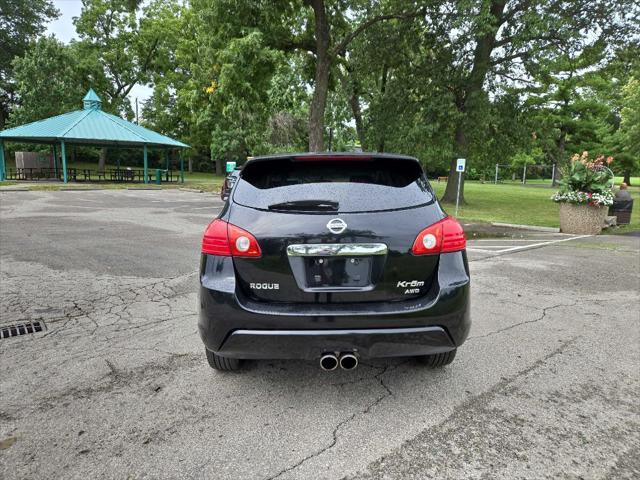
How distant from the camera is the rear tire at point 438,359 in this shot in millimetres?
3122

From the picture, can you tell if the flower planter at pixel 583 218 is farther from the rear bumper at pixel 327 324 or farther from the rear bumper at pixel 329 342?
the rear bumper at pixel 329 342

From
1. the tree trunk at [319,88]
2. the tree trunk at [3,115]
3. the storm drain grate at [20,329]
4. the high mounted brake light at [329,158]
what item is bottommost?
the storm drain grate at [20,329]

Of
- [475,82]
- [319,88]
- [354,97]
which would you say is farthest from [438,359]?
[354,97]

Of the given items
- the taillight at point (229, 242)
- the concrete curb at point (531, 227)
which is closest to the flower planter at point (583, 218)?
the concrete curb at point (531, 227)

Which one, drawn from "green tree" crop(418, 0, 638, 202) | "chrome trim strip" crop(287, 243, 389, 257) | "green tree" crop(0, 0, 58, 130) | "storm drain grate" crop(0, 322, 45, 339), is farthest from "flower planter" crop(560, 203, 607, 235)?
"green tree" crop(0, 0, 58, 130)

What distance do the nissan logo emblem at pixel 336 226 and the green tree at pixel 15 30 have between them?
2154 inches

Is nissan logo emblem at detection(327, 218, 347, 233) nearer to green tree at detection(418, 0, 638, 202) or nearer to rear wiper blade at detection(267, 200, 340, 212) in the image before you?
rear wiper blade at detection(267, 200, 340, 212)

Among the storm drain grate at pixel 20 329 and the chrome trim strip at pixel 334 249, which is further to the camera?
the storm drain grate at pixel 20 329

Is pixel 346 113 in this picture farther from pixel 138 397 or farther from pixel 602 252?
pixel 138 397

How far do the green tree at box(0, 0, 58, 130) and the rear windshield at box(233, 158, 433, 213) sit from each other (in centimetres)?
5407

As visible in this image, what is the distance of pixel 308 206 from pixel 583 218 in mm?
11247

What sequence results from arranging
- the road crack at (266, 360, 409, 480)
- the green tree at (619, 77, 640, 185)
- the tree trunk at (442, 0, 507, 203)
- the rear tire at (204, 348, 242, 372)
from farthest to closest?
the green tree at (619, 77, 640, 185)
the tree trunk at (442, 0, 507, 203)
the rear tire at (204, 348, 242, 372)
the road crack at (266, 360, 409, 480)

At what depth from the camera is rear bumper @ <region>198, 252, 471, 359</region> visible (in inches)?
100

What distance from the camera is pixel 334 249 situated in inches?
101
